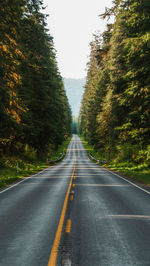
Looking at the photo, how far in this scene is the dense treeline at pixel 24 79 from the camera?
16.7 m

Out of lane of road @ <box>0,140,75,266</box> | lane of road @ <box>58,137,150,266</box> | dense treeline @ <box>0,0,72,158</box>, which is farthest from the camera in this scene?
dense treeline @ <box>0,0,72,158</box>

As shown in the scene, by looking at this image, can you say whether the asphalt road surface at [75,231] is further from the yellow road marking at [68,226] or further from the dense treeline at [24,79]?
the dense treeline at [24,79]

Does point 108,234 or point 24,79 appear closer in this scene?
point 108,234

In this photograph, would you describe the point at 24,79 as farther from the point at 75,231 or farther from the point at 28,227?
the point at 75,231

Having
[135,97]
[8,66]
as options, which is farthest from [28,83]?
[135,97]

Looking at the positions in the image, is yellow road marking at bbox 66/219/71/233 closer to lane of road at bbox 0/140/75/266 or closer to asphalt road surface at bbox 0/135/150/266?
asphalt road surface at bbox 0/135/150/266

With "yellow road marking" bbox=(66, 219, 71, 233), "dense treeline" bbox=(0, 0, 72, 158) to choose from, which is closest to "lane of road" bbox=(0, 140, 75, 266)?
"yellow road marking" bbox=(66, 219, 71, 233)

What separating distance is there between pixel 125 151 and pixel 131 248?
98.2 feet

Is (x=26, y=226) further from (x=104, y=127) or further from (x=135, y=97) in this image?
(x=104, y=127)

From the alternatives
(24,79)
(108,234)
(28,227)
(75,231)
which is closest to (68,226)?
(75,231)

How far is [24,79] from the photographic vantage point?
29688 mm

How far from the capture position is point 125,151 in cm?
3497

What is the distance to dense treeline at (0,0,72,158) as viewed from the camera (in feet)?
54.8

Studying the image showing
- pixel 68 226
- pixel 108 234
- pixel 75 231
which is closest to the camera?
pixel 108 234
